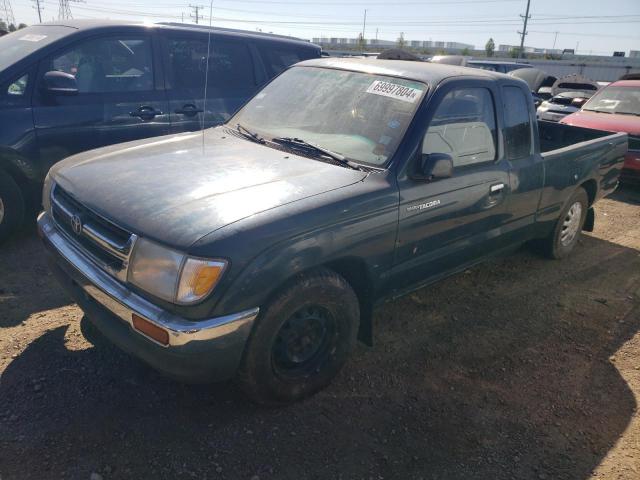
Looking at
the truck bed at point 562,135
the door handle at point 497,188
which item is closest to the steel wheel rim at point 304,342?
the door handle at point 497,188

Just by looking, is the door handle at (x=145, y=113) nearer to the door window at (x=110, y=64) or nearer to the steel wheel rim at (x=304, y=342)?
the door window at (x=110, y=64)

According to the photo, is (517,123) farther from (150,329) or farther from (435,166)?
(150,329)

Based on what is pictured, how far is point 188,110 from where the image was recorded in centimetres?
527

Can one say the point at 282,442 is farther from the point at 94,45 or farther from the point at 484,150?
the point at 94,45

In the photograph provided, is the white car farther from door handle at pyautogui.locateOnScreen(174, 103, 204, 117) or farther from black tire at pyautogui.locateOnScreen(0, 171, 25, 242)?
black tire at pyautogui.locateOnScreen(0, 171, 25, 242)

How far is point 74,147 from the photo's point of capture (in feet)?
15.3

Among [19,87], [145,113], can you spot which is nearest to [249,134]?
[145,113]

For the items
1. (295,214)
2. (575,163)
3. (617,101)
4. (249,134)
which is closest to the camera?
(295,214)

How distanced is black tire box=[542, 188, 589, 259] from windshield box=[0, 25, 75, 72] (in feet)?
16.1

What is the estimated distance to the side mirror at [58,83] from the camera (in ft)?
14.2

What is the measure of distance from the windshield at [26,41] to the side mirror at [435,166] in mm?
3608

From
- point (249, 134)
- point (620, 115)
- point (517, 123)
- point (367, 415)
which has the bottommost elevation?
point (367, 415)

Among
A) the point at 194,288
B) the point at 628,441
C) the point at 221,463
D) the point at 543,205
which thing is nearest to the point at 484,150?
the point at 543,205

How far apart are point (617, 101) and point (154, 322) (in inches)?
382
